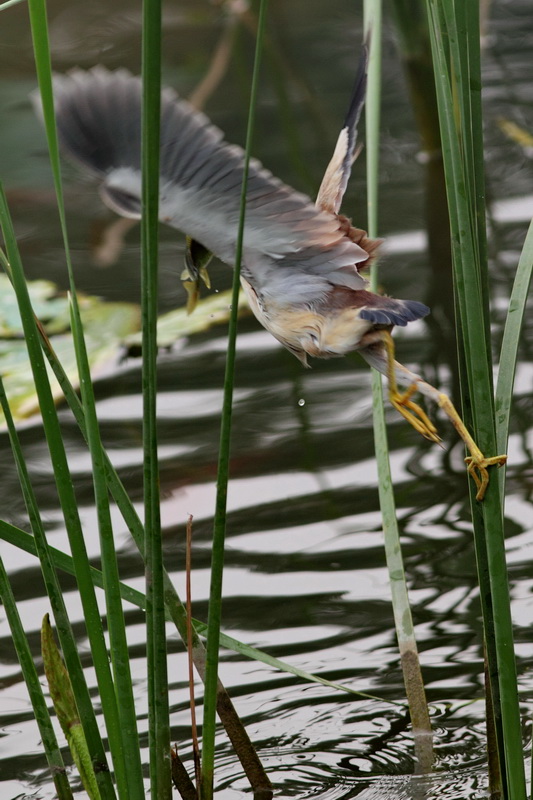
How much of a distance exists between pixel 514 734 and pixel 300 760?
0.48 meters

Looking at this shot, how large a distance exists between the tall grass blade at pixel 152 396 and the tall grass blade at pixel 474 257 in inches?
9.5

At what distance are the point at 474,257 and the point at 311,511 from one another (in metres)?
1.08

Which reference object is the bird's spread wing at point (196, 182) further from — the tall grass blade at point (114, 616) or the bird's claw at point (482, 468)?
the bird's claw at point (482, 468)

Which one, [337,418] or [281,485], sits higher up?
[337,418]

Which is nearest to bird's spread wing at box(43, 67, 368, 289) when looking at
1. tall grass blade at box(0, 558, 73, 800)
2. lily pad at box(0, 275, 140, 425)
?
tall grass blade at box(0, 558, 73, 800)

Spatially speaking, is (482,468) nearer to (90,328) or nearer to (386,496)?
(386,496)

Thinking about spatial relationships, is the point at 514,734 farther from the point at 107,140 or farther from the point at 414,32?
the point at 414,32

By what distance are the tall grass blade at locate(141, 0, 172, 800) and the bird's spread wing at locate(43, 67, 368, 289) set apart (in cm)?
18

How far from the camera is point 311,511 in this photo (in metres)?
1.98

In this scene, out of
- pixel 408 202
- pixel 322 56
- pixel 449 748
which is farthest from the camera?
pixel 322 56

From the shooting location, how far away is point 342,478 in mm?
2066

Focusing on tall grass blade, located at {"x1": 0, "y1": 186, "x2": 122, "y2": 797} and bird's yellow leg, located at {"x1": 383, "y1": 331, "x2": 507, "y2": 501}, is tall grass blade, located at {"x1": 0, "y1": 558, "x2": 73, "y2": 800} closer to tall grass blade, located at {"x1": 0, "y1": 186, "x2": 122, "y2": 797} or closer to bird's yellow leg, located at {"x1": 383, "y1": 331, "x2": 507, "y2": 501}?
tall grass blade, located at {"x1": 0, "y1": 186, "x2": 122, "y2": 797}

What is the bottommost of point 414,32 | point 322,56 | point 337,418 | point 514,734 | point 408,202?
point 514,734

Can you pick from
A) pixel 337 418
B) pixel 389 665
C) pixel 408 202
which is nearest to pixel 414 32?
pixel 408 202
